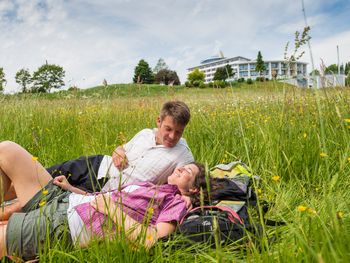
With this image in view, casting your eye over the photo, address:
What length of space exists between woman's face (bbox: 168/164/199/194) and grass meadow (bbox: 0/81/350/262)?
42 cm

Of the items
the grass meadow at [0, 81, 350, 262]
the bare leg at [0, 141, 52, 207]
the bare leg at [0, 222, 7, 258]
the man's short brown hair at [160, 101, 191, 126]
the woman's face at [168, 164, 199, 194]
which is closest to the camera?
the grass meadow at [0, 81, 350, 262]

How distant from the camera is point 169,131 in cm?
301

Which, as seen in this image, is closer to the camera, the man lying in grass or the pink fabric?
the pink fabric

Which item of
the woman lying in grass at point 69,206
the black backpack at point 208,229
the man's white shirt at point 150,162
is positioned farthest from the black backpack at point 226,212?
the man's white shirt at point 150,162

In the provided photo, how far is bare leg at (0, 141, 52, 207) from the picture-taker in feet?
7.66

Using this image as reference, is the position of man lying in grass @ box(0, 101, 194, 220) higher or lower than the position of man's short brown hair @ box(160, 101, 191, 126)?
lower

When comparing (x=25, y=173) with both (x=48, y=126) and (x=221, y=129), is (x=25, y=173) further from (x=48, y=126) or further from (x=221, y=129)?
(x=48, y=126)

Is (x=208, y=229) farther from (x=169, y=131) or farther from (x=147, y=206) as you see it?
(x=169, y=131)

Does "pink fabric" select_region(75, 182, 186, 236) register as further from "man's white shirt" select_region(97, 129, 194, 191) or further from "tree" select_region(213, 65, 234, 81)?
"tree" select_region(213, 65, 234, 81)

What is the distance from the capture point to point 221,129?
401 cm

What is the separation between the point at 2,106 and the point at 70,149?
197 cm

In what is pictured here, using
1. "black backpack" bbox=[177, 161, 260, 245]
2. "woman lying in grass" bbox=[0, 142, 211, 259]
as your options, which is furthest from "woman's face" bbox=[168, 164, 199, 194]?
"black backpack" bbox=[177, 161, 260, 245]

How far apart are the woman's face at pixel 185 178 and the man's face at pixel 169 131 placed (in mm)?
457

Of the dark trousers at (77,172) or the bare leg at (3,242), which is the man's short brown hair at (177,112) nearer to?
the dark trousers at (77,172)
